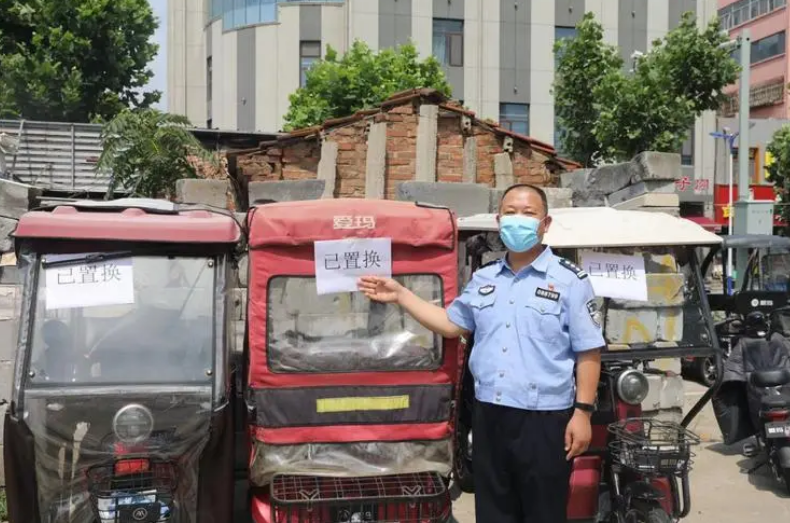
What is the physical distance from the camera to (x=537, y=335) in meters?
3.17

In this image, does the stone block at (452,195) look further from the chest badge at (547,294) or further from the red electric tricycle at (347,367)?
the chest badge at (547,294)

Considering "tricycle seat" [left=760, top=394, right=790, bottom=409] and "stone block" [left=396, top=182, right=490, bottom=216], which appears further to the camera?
"stone block" [left=396, top=182, right=490, bottom=216]

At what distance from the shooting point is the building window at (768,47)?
123 feet

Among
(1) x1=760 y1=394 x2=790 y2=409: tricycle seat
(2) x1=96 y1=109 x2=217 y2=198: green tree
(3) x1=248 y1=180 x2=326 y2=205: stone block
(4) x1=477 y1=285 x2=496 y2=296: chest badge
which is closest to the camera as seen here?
(4) x1=477 y1=285 x2=496 y2=296: chest badge

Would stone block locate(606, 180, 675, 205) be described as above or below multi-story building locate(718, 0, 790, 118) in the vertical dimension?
below

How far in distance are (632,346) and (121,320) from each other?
112 inches

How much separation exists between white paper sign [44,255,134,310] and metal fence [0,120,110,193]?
1143 cm

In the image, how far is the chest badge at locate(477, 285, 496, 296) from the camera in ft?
10.9

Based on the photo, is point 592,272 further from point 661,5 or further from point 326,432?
point 661,5

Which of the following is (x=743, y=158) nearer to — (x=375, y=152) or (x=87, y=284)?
(x=375, y=152)

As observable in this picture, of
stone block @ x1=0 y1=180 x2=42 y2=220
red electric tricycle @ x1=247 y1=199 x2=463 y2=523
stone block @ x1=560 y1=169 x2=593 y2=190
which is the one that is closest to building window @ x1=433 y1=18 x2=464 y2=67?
stone block @ x1=560 y1=169 x2=593 y2=190

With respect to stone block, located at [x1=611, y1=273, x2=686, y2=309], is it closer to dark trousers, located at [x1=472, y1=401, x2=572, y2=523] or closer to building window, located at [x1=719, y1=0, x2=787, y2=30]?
dark trousers, located at [x1=472, y1=401, x2=572, y2=523]

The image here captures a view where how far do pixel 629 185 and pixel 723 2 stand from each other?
41104 millimetres

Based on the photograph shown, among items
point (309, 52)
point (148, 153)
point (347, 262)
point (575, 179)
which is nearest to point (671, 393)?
point (575, 179)
